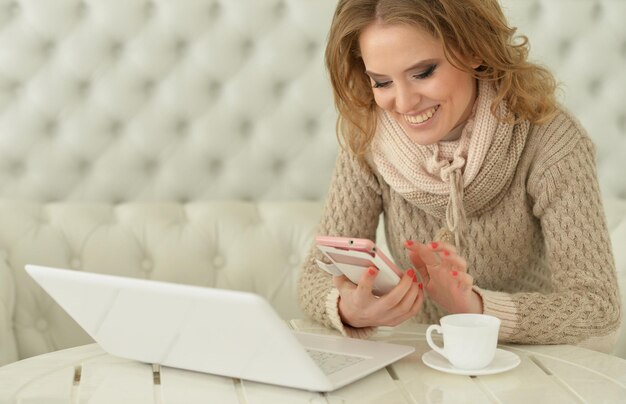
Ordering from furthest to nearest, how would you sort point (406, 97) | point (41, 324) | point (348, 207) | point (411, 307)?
point (41, 324)
point (348, 207)
point (406, 97)
point (411, 307)

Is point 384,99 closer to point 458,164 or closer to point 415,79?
point 415,79

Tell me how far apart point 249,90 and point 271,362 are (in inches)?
55.1

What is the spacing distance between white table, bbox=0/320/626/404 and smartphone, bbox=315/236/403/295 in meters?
0.11

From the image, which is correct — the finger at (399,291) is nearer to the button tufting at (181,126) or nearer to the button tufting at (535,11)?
the button tufting at (181,126)

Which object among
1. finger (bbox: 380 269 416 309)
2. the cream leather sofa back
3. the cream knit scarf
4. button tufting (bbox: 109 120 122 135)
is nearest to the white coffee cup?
finger (bbox: 380 269 416 309)

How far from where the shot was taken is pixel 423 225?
1.62m

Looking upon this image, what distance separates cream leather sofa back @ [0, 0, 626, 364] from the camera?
2.23 meters

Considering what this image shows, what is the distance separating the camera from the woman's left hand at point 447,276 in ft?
4.05

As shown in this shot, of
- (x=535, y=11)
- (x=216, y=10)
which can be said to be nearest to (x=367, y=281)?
(x=216, y=10)

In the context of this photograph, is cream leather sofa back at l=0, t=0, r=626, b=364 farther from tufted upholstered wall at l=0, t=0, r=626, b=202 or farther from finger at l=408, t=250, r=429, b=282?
finger at l=408, t=250, r=429, b=282

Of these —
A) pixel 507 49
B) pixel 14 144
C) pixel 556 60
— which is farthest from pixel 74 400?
pixel 556 60

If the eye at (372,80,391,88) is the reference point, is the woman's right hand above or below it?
below

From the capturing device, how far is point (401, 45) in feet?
4.52

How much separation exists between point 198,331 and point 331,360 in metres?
0.22
